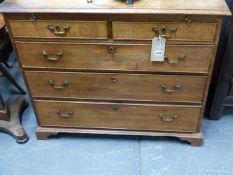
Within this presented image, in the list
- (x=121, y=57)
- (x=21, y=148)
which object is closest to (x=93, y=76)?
(x=121, y=57)

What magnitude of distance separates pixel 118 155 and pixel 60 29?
0.78 metres

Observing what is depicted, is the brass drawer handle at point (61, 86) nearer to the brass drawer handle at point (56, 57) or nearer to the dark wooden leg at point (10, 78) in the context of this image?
the brass drawer handle at point (56, 57)

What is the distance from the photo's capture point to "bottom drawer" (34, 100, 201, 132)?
4.95ft

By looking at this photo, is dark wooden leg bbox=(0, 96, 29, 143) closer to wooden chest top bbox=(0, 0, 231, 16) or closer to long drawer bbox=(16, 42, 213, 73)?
long drawer bbox=(16, 42, 213, 73)

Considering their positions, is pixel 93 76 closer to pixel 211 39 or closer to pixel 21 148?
pixel 211 39

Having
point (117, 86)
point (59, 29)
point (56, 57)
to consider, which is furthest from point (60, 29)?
point (117, 86)

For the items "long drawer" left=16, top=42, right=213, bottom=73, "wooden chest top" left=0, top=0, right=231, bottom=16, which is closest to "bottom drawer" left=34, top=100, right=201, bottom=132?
"long drawer" left=16, top=42, right=213, bottom=73

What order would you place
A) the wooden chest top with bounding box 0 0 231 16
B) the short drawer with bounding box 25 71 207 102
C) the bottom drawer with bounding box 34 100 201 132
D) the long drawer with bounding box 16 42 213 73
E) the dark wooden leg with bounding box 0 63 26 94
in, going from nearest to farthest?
the wooden chest top with bounding box 0 0 231 16 → the long drawer with bounding box 16 42 213 73 → the short drawer with bounding box 25 71 207 102 → the bottom drawer with bounding box 34 100 201 132 → the dark wooden leg with bounding box 0 63 26 94

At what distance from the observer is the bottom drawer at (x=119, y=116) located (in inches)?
59.4

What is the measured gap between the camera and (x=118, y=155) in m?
1.62

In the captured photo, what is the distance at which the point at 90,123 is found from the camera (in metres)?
1.62

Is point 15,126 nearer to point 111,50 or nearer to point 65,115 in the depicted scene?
point 65,115

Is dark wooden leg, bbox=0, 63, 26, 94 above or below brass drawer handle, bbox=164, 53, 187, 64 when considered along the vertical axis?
below

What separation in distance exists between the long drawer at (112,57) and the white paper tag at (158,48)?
19 mm
